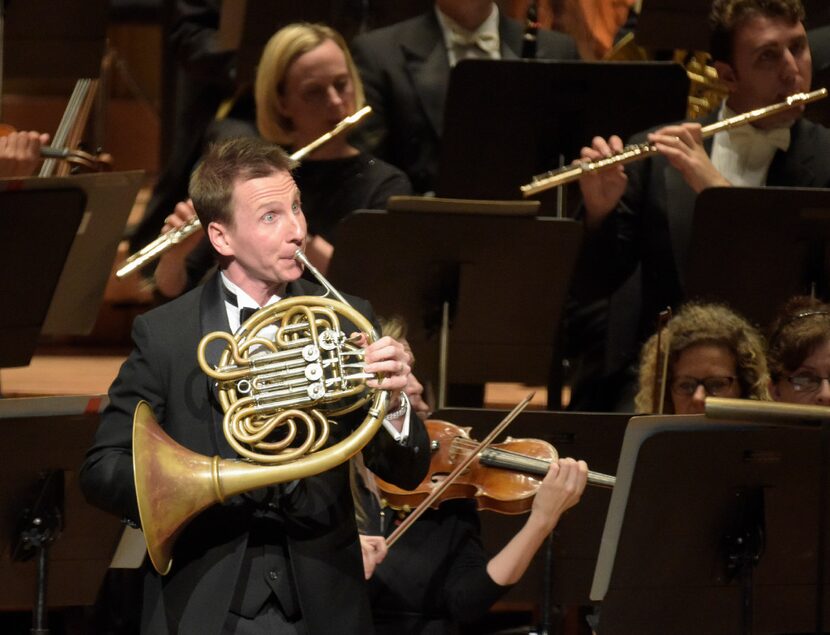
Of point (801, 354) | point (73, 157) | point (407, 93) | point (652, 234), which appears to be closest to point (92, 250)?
point (73, 157)

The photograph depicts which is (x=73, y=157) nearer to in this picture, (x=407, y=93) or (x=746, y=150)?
(x=407, y=93)

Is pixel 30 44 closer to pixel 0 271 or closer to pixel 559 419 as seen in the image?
pixel 0 271

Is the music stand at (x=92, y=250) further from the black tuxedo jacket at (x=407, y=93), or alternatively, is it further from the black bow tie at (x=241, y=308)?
the black bow tie at (x=241, y=308)

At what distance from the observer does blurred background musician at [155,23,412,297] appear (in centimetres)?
394

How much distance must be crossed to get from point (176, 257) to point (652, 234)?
4.31 feet

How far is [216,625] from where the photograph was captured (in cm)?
225

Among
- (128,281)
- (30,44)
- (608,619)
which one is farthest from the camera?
(128,281)

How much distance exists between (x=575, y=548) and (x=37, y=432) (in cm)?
123

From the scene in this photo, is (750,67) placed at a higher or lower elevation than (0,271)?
higher

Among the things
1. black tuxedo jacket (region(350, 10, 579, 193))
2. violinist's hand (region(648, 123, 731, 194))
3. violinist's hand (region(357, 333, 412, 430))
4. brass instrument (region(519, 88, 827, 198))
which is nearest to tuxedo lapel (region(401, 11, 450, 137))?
black tuxedo jacket (region(350, 10, 579, 193))

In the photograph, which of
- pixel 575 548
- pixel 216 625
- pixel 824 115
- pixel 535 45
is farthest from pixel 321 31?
pixel 216 625

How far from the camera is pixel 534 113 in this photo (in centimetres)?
394

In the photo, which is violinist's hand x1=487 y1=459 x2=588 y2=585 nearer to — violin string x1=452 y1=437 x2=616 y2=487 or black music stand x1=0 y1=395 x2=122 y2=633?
violin string x1=452 y1=437 x2=616 y2=487

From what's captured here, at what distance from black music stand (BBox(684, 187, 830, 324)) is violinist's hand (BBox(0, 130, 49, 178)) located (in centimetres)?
173
